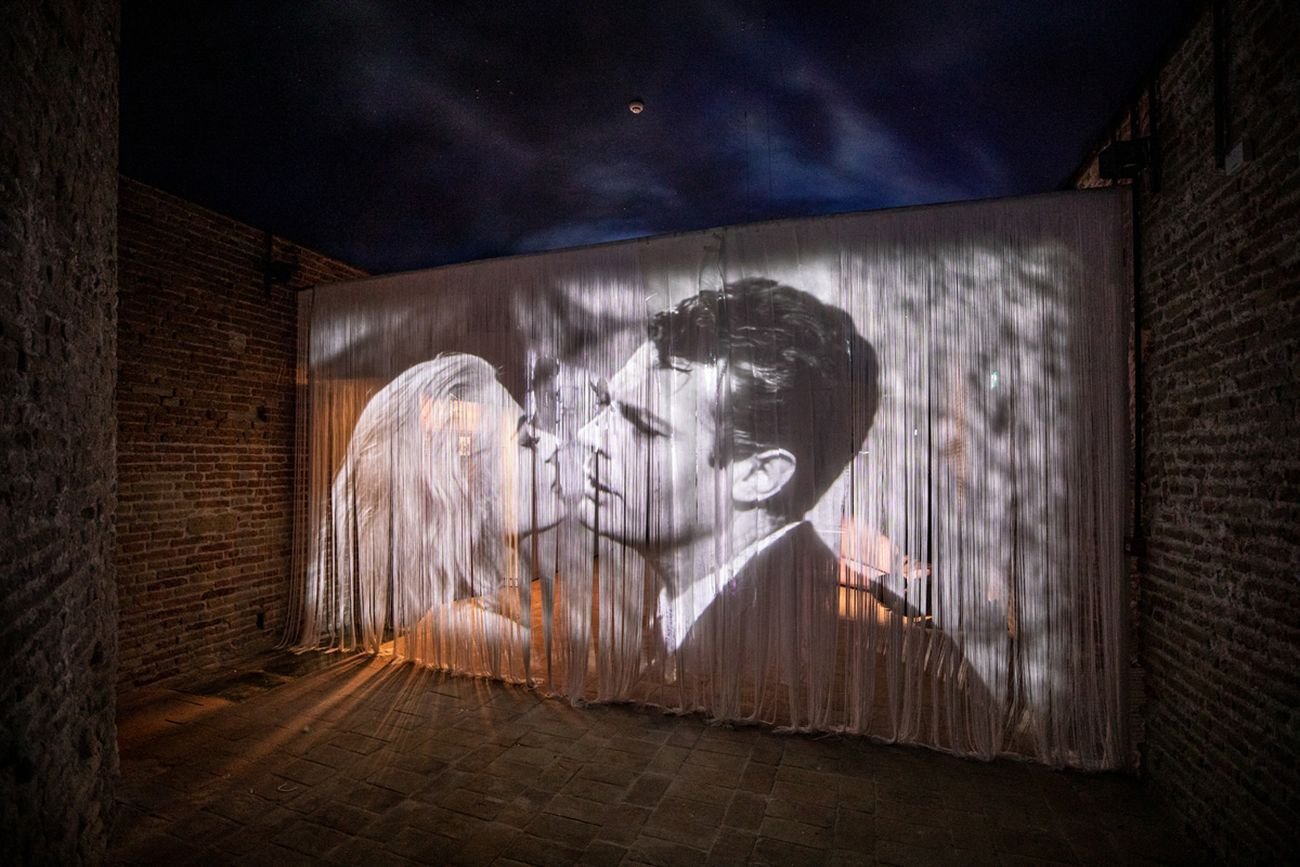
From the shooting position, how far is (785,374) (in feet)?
11.7

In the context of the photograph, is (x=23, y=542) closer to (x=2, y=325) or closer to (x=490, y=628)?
(x=2, y=325)

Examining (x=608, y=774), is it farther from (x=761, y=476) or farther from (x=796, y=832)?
(x=761, y=476)

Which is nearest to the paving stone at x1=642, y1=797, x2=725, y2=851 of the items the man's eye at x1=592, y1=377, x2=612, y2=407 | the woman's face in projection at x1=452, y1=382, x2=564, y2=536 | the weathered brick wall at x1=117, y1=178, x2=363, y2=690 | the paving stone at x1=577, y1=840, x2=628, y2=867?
the paving stone at x1=577, y1=840, x2=628, y2=867

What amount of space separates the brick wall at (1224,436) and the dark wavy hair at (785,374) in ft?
4.48

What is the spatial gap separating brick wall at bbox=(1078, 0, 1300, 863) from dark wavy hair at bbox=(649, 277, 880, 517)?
1.37 meters

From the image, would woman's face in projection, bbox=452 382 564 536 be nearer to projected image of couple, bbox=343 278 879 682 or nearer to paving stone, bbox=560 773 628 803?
projected image of couple, bbox=343 278 879 682

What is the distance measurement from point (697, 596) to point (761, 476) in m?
0.85

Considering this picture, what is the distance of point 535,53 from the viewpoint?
2.74 metres

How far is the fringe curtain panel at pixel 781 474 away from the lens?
3.12 metres

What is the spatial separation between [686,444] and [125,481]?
12.4 ft

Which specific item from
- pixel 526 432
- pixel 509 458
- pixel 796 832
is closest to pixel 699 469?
pixel 526 432

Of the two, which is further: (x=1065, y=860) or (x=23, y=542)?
(x=1065, y=860)

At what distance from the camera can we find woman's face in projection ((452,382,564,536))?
13.4 feet

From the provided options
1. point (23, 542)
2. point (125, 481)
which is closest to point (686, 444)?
point (23, 542)
